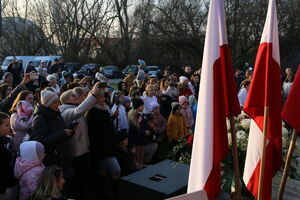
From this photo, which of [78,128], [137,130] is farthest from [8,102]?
[137,130]

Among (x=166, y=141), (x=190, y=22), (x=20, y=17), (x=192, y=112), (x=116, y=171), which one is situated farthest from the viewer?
(x=20, y=17)

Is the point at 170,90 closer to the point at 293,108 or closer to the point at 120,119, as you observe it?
the point at 120,119

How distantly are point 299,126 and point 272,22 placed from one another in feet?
3.00

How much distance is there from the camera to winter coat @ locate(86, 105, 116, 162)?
16.0 feet

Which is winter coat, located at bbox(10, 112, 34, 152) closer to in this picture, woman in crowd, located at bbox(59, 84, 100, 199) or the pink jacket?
woman in crowd, located at bbox(59, 84, 100, 199)

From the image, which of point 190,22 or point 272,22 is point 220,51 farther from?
point 190,22

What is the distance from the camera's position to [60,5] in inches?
1266

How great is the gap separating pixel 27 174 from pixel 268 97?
2.50 meters

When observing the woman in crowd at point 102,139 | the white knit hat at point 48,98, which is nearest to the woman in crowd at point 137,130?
the woman in crowd at point 102,139

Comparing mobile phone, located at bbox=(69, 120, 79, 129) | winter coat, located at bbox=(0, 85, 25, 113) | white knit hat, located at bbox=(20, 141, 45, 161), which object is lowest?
white knit hat, located at bbox=(20, 141, 45, 161)

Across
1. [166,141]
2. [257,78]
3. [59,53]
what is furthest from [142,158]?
[59,53]

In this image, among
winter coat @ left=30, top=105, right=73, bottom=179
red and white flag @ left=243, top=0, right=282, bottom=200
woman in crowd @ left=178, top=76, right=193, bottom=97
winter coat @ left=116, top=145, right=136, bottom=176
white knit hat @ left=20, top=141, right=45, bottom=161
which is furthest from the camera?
woman in crowd @ left=178, top=76, right=193, bottom=97

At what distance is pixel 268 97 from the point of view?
2.93 meters

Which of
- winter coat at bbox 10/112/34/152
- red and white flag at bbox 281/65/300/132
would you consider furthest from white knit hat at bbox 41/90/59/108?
red and white flag at bbox 281/65/300/132
